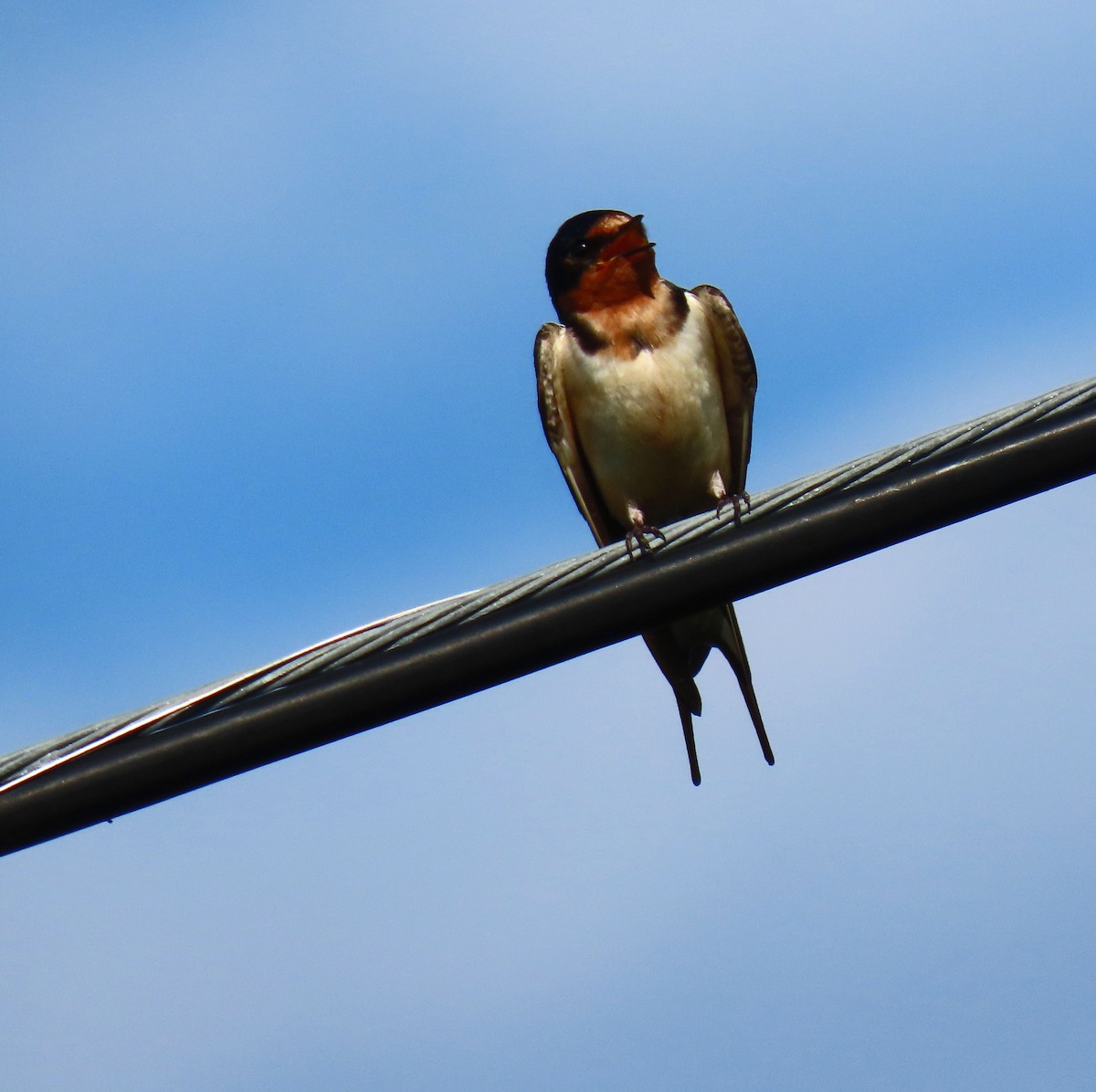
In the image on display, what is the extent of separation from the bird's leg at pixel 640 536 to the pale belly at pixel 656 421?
5 centimetres

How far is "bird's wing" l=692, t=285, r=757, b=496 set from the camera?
690 centimetres

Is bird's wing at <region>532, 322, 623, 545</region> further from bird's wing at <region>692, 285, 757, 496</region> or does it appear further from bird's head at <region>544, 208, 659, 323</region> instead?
bird's wing at <region>692, 285, 757, 496</region>

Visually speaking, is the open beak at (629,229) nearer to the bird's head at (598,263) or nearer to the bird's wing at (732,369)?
the bird's head at (598,263)

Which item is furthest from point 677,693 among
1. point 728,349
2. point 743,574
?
point 743,574

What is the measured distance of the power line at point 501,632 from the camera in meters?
2.91

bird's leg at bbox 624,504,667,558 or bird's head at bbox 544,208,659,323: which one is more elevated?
bird's head at bbox 544,208,659,323

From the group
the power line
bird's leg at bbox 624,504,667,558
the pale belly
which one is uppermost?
the pale belly

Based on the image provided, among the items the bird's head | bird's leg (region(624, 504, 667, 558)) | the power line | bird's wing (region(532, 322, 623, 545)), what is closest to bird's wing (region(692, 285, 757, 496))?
the bird's head

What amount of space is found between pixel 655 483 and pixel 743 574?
12.5 ft

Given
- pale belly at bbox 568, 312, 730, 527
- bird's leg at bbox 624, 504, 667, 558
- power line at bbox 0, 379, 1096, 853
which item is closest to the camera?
power line at bbox 0, 379, 1096, 853

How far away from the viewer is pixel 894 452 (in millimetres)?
2984

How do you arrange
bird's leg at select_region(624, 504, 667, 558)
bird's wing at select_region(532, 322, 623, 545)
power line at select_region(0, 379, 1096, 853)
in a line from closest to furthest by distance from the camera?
1. power line at select_region(0, 379, 1096, 853)
2. bird's leg at select_region(624, 504, 667, 558)
3. bird's wing at select_region(532, 322, 623, 545)

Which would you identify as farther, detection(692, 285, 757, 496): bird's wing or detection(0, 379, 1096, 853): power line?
detection(692, 285, 757, 496): bird's wing

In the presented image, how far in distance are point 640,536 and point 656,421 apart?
2.12 metres
